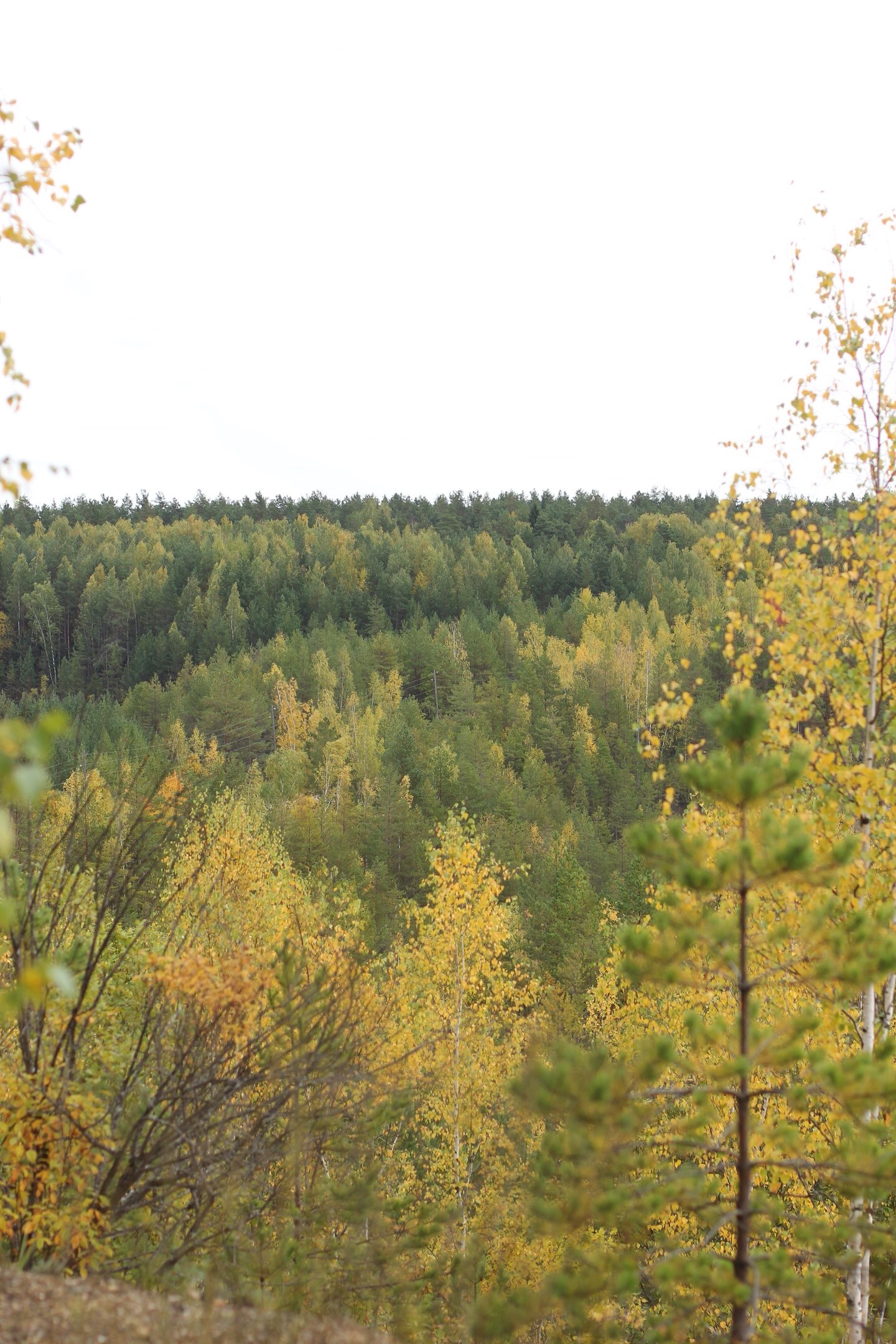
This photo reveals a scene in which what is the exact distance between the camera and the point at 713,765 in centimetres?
416

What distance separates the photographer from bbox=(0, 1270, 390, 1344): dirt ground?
12.9 feet

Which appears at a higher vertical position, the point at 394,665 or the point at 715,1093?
the point at 715,1093

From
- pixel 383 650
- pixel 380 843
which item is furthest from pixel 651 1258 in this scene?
pixel 383 650

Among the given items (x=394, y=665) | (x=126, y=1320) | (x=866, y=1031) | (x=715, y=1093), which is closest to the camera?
(x=126, y=1320)

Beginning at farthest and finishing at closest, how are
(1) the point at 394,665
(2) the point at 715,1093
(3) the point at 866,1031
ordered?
(1) the point at 394,665 < (3) the point at 866,1031 < (2) the point at 715,1093

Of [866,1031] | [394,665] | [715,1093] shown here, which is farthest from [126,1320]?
[394,665]

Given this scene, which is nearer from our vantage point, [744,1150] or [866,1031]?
[744,1150]

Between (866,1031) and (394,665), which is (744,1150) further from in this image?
(394,665)

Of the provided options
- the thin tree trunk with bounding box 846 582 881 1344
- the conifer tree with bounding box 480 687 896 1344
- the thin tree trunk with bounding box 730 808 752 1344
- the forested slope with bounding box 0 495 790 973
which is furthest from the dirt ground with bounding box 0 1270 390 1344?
the forested slope with bounding box 0 495 790 973

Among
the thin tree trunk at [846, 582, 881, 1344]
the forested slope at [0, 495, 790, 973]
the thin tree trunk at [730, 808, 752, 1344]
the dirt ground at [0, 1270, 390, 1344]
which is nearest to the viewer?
the dirt ground at [0, 1270, 390, 1344]

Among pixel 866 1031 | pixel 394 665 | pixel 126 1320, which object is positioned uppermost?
pixel 866 1031

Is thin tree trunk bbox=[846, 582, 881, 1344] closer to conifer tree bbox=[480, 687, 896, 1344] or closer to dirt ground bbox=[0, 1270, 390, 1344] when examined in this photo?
conifer tree bbox=[480, 687, 896, 1344]

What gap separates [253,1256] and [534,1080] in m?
3.17

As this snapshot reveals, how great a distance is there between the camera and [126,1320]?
4098 mm
